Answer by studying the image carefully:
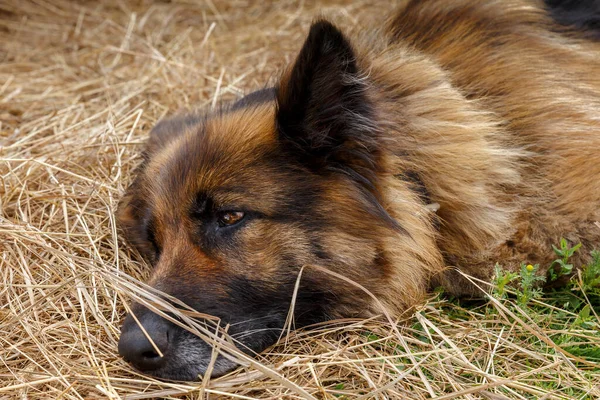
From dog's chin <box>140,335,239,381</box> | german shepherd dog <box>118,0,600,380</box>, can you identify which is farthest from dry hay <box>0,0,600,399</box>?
german shepherd dog <box>118,0,600,380</box>

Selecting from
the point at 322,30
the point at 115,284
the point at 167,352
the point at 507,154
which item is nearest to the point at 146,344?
the point at 167,352

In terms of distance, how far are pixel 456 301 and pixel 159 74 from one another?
341 centimetres

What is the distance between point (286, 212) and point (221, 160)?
0.37 meters

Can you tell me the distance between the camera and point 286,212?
267cm

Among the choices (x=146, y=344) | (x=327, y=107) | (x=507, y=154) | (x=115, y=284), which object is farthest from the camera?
(x=507, y=154)

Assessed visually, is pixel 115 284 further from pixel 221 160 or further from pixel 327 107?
pixel 327 107

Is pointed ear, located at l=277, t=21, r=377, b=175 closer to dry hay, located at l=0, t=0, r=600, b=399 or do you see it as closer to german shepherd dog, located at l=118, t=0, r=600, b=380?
german shepherd dog, located at l=118, t=0, r=600, b=380

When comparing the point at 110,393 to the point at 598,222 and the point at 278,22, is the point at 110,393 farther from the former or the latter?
the point at 278,22

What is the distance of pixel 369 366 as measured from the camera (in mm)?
2590

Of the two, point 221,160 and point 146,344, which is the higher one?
point 221,160

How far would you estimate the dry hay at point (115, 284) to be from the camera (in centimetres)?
246

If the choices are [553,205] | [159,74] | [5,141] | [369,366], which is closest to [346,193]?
[369,366]

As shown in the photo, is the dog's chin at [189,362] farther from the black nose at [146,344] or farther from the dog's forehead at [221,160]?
the dog's forehead at [221,160]

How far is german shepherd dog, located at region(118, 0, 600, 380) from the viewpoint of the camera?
263 cm
